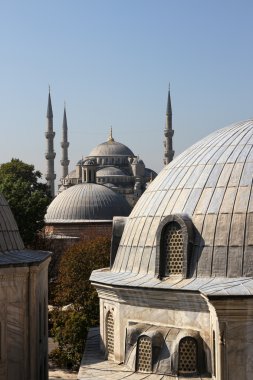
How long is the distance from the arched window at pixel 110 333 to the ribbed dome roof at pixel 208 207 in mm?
1123

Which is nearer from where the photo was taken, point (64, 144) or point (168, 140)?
point (168, 140)

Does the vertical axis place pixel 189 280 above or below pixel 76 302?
above

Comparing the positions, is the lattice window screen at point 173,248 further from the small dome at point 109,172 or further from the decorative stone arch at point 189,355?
the small dome at point 109,172

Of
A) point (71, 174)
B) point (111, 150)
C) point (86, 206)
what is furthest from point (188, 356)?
point (111, 150)

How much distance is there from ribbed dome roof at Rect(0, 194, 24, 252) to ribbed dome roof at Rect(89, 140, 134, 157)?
84.6m

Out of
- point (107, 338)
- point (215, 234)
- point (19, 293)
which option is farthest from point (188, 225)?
point (19, 293)

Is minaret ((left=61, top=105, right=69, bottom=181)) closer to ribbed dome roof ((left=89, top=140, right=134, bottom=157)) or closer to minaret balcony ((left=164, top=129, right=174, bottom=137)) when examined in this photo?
ribbed dome roof ((left=89, top=140, right=134, bottom=157))

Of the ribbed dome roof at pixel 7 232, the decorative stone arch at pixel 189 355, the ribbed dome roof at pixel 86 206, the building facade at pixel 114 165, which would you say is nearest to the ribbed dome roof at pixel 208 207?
the decorative stone arch at pixel 189 355

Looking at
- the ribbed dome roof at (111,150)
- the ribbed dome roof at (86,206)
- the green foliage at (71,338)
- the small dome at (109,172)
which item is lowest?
the green foliage at (71,338)

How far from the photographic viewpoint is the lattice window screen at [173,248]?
15.9 meters

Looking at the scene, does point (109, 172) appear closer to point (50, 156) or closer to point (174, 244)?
point (50, 156)

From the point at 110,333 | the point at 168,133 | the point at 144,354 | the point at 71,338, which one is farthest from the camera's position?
the point at 168,133

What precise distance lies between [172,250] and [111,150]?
91121 millimetres

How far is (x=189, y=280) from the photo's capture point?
15398 mm
